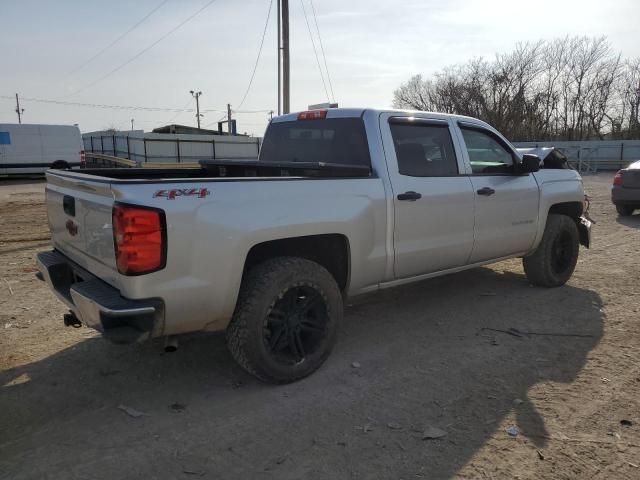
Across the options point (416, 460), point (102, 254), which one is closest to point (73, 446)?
point (102, 254)

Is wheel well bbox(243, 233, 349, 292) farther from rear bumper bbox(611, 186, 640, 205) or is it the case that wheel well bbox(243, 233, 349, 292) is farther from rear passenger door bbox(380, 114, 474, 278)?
rear bumper bbox(611, 186, 640, 205)

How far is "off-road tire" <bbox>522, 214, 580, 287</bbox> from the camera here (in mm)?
5859

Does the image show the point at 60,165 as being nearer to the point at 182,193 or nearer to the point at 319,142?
the point at 319,142

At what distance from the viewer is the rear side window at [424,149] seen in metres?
4.37

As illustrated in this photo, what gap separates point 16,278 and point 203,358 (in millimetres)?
3596

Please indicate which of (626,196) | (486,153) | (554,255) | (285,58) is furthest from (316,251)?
(285,58)

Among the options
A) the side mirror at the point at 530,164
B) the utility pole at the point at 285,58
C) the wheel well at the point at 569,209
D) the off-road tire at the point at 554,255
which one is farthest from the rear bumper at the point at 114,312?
the utility pole at the point at 285,58

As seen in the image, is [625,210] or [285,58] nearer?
[625,210]

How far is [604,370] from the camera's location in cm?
388

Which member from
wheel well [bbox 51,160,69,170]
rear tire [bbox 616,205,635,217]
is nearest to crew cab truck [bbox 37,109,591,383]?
rear tire [bbox 616,205,635,217]

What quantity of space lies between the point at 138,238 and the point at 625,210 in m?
11.8

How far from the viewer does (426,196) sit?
14.3 feet

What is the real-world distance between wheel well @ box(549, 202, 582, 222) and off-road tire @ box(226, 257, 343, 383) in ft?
12.1

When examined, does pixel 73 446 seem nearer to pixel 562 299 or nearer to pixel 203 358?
pixel 203 358
